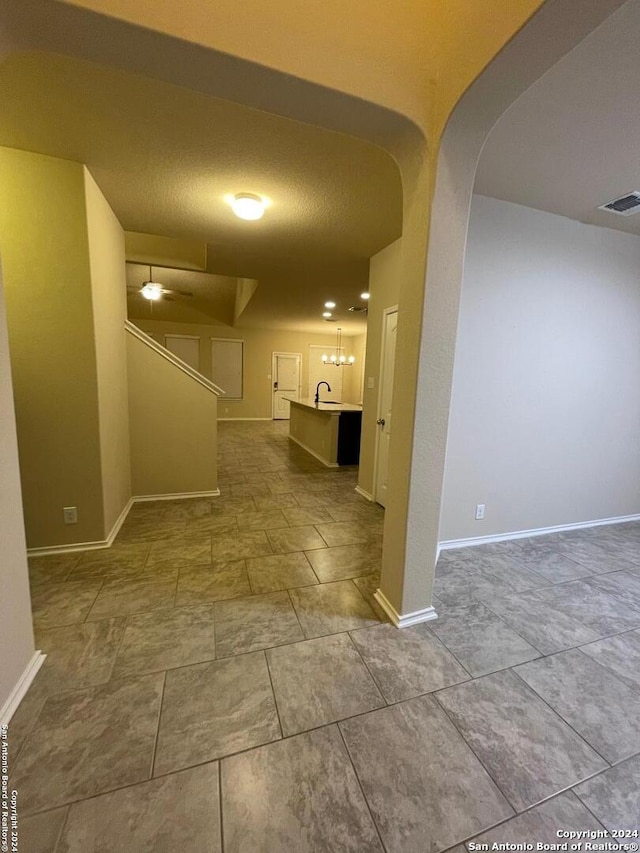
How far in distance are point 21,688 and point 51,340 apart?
201 centimetres

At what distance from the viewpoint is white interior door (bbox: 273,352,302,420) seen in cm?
969

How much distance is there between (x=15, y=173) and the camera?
2139 mm

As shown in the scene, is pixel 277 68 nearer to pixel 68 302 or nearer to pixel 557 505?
pixel 68 302

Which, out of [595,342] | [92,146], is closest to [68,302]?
[92,146]

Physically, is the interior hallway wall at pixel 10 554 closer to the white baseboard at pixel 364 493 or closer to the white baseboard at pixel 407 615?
the white baseboard at pixel 407 615

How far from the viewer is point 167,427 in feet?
12.0

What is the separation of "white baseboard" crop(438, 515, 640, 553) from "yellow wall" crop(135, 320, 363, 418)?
7.34 meters

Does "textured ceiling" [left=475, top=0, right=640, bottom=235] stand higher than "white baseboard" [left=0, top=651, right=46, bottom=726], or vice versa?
"textured ceiling" [left=475, top=0, right=640, bottom=235]

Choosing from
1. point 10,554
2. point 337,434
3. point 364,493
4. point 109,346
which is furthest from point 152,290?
point 10,554

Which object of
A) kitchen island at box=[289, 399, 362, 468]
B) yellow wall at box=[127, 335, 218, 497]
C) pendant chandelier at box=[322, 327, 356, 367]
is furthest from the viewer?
pendant chandelier at box=[322, 327, 356, 367]

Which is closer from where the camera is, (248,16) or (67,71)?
(248,16)

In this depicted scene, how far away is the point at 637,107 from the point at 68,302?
3382 mm

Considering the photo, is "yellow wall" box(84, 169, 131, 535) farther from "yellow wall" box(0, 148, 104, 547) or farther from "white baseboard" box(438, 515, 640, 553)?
"white baseboard" box(438, 515, 640, 553)

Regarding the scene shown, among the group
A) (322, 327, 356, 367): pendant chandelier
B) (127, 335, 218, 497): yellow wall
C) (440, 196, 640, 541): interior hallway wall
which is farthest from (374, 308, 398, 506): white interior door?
(322, 327, 356, 367): pendant chandelier
